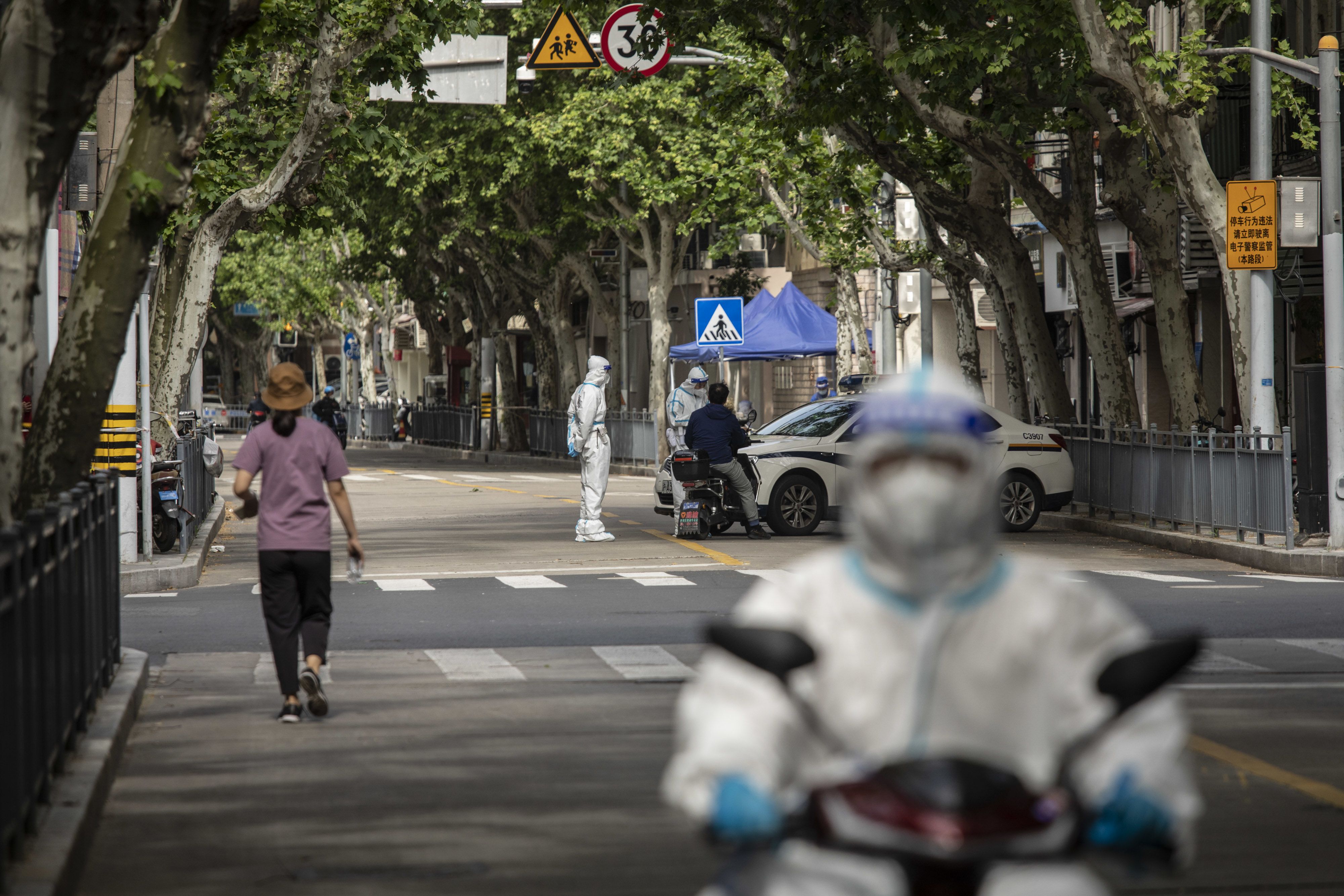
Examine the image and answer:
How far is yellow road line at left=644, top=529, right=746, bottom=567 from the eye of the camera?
720 inches

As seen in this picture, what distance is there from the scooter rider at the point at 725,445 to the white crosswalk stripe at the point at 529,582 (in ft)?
13.5

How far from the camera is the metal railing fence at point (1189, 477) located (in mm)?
18703

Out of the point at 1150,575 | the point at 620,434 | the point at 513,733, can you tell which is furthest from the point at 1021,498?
the point at 620,434

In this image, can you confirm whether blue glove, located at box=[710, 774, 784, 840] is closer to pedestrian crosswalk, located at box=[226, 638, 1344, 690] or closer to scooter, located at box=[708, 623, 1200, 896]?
scooter, located at box=[708, 623, 1200, 896]

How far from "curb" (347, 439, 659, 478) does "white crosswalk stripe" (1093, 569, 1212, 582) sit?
18.2m

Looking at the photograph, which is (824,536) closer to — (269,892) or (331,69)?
(331,69)

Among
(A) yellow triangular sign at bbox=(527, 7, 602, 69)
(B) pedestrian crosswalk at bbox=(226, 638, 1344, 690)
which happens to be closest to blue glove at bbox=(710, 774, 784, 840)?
(B) pedestrian crosswalk at bbox=(226, 638, 1344, 690)

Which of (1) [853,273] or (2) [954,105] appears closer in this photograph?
(2) [954,105]

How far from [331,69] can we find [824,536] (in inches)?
306

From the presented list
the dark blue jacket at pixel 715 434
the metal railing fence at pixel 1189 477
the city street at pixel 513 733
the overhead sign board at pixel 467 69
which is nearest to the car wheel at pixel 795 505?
the dark blue jacket at pixel 715 434

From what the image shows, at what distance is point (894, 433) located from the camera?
2.95 meters

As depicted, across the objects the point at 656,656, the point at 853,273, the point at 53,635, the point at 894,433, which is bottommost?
the point at 656,656

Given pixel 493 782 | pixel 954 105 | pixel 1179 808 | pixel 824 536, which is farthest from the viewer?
pixel 954 105

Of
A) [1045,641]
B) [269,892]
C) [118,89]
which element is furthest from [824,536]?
[1045,641]
